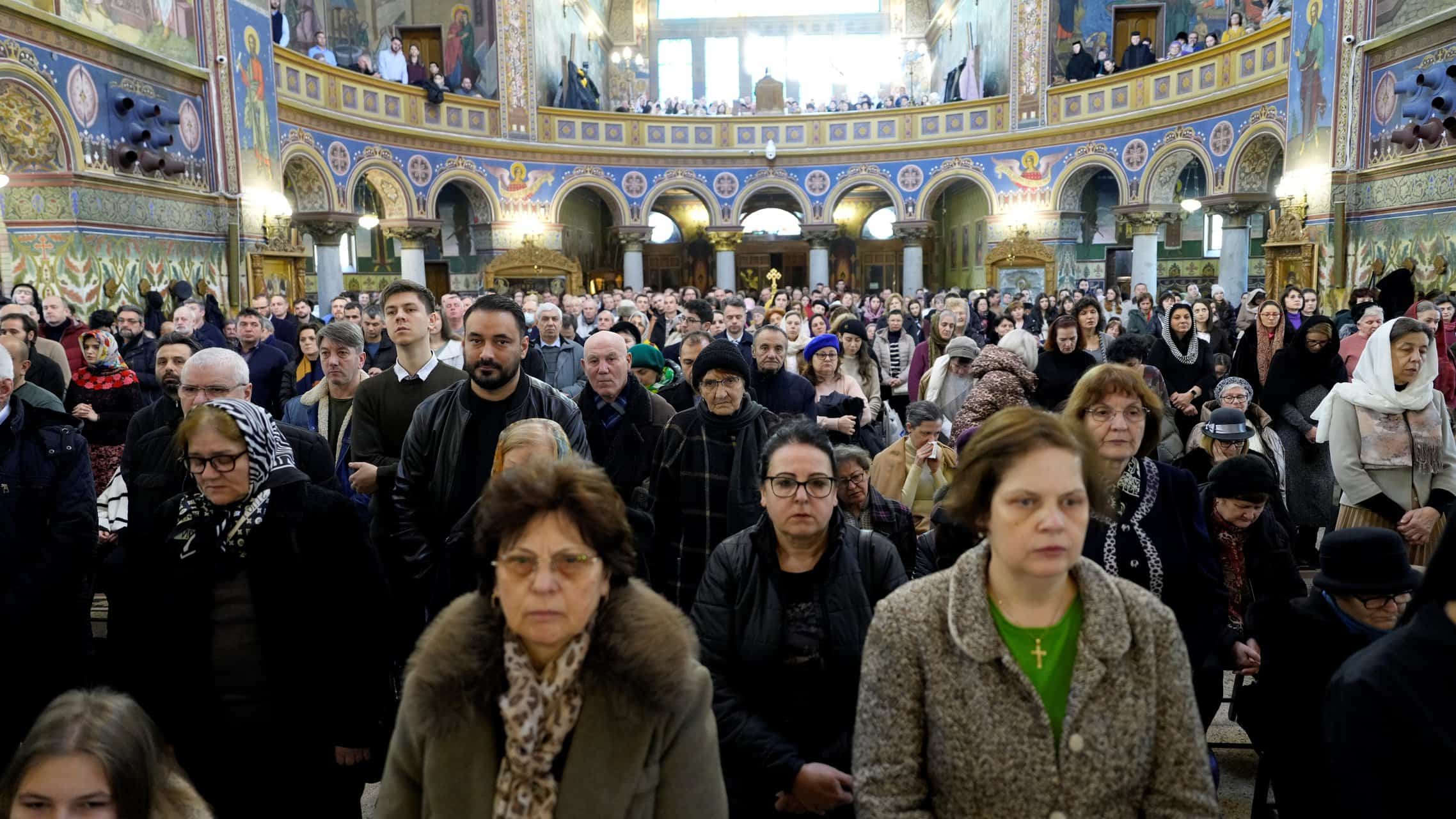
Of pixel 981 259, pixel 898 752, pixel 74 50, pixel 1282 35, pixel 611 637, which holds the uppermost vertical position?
pixel 1282 35

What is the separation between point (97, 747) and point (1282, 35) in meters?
18.2

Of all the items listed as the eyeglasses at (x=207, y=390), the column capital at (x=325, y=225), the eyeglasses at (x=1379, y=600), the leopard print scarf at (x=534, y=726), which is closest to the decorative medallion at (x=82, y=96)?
the column capital at (x=325, y=225)

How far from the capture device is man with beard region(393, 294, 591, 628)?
3494 millimetres

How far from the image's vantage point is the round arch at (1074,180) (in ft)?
67.8

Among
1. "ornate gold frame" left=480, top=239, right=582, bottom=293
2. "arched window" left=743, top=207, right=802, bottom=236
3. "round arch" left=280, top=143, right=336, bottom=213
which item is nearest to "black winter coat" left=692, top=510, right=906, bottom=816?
"round arch" left=280, top=143, right=336, bottom=213

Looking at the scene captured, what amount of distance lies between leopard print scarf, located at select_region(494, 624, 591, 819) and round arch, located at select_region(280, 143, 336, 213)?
1785cm

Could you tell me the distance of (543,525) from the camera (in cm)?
183

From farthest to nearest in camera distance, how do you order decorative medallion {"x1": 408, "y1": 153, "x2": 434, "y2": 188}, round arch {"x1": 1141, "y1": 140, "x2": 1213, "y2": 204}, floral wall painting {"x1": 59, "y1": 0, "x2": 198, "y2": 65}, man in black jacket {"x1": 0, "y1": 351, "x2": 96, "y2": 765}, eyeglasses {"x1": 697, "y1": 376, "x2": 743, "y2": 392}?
decorative medallion {"x1": 408, "y1": 153, "x2": 434, "y2": 188} → round arch {"x1": 1141, "y1": 140, "x2": 1213, "y2": 204} → floral wall painting {"x1": 59, "y1": 0, "x2": 198, "y2": 65} → eyeglasses {"x1": 697, "y1": 376, "x2": 743, "y2": 392} → man in black jacket {"x1": 0, "y1": 351, "x2": 96, "y2": 765}

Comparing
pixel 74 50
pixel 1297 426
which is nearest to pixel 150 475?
pixel 1297 426

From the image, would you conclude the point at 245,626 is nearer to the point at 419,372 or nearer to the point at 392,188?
the point at 419,372

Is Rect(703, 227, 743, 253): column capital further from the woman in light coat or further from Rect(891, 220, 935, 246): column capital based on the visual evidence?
the woman in light coat

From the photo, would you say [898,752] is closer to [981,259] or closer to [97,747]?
[97,747]

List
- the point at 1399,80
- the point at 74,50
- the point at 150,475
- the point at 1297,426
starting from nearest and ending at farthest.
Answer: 1. the point at 150,475
2. the point at 1297,426
3. the point at 74,50
4. the point at 1399,80

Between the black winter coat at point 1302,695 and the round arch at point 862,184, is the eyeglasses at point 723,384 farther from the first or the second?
the round arch at point 862,184
